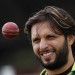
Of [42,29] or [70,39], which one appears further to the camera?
[70,39]

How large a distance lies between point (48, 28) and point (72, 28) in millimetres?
441

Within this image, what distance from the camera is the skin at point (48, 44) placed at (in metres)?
4.41

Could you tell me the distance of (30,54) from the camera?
1498 centimetres

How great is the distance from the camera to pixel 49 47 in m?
4.43

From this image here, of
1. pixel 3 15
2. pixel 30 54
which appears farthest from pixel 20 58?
pixel 3 15

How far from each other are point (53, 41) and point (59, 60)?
0.21 m

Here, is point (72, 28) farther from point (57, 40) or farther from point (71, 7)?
point (71, 7)

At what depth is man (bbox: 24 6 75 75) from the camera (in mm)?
4418

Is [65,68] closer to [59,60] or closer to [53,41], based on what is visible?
[59,60]

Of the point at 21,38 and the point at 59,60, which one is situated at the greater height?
the point at 59,60

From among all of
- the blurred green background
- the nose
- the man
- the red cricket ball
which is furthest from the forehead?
the blurred green background

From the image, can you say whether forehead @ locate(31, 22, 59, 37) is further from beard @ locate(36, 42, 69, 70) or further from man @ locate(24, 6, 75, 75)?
beard @ locate(36, 42, 69, 70)

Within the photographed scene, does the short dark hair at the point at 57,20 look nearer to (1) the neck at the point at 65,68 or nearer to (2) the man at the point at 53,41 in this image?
(2) the man at the point at 53,41

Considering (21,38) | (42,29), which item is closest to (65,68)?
(42,29)
